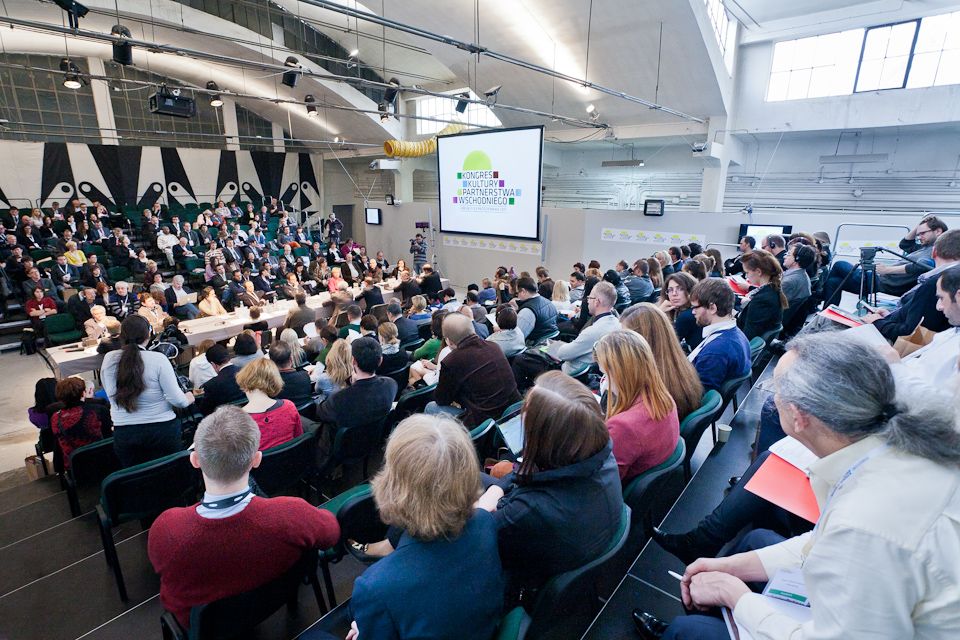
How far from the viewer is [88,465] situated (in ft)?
9.52

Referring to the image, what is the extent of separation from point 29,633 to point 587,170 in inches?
610

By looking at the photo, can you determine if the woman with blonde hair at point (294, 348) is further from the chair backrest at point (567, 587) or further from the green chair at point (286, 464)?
the chair backrest at point (567, 587)

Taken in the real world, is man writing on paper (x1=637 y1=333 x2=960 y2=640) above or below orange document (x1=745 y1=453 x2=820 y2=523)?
above

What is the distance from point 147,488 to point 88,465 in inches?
35.0

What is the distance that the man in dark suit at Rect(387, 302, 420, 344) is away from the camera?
4957 mm

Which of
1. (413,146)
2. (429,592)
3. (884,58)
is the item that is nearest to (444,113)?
(413,146)

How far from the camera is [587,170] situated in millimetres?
14977

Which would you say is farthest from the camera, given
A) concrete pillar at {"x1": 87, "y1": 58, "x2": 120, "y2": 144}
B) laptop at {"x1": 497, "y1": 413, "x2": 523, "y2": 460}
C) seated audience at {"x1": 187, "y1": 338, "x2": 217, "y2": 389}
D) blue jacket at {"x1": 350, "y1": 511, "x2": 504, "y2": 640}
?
concrete pillar at {"x1": 87, "y1": 58, "x2": 120, "y2": 144}

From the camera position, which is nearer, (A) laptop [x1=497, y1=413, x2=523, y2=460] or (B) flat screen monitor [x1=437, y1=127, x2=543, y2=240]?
(A) laptop [x1=497, y1=413, x2=523, y2=460]

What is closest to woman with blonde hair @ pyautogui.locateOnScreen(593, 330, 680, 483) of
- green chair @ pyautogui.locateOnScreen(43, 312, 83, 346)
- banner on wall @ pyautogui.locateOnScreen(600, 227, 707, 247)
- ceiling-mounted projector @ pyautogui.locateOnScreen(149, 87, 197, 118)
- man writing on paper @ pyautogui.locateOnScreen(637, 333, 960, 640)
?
man writing on paper @ pyautogui.locateOnScreen(637, 333, 960, 640)

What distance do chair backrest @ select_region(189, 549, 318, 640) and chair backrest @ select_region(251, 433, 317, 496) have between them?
84 cm

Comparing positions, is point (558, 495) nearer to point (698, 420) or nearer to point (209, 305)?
point (698, 420)

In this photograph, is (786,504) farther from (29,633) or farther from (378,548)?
(29,633)

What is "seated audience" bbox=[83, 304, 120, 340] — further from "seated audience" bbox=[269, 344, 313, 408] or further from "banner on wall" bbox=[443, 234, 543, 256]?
"banner on wall" bbox=[443, 234, 543, 256]
